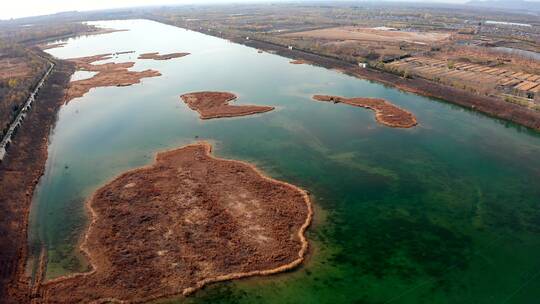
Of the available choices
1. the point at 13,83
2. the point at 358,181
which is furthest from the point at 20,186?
the point at 13,83

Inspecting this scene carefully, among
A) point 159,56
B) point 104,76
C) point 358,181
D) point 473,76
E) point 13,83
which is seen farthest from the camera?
point 159,56

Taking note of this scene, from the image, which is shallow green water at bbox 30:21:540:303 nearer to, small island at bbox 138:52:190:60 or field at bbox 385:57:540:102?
field at bbox 385:57:540:102

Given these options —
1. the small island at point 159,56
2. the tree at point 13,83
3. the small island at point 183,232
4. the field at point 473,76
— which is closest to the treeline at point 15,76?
the tree at point 13,83

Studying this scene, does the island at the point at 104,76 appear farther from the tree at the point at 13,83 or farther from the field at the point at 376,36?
the field at the point at 376,36

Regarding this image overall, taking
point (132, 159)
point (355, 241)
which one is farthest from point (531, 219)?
point (132, 159)

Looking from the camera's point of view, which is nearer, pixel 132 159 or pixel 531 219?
pixel 531 219

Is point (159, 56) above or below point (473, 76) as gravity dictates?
above

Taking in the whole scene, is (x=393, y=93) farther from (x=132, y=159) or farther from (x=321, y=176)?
(x=132, y=159)

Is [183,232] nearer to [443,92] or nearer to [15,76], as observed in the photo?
[443,92]

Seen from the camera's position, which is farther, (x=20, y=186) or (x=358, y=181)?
(x=358, y=181)
